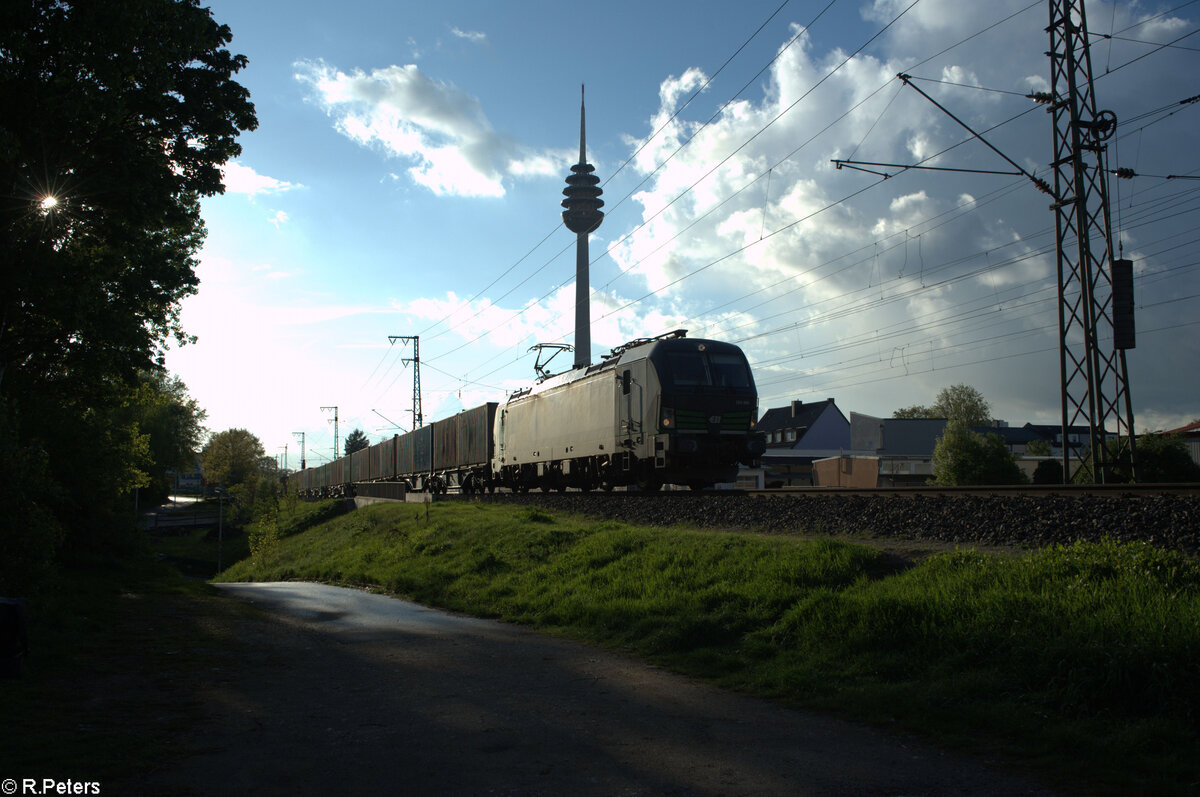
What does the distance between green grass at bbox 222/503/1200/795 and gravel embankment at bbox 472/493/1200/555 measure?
5.05 ft

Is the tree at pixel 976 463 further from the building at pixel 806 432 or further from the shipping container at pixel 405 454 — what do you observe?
the shipping container at pixel 405 454

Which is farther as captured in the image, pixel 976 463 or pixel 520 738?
pixel 976 463

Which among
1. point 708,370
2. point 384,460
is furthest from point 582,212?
point 708,370

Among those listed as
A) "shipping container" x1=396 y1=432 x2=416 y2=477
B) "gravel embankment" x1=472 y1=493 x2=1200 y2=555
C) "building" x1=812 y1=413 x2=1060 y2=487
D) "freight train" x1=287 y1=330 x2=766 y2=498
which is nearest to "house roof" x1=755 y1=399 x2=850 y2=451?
"building" x1=812 y1=413 x2=1060 y2=487

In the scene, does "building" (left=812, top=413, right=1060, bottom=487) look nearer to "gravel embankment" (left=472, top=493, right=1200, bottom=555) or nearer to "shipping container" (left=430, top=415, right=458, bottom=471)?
"shipping container" (left=430, top=415, right=458, bottom=471)

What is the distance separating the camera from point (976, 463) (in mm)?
40719

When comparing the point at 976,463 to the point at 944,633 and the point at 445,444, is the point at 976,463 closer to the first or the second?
the point at 445,444

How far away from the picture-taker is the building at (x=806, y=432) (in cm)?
7112

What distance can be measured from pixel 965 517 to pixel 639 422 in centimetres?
954

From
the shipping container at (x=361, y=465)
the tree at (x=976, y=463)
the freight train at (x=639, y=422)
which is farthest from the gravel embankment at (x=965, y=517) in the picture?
the shipping container at (x=361, y=465)

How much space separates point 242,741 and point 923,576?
603 cm

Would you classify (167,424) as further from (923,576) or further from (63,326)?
(923,576)

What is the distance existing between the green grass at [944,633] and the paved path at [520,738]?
540 millimetres

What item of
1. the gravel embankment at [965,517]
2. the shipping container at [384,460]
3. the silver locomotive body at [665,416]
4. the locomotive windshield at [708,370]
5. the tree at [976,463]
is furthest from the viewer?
the shipping container at [384,460]
